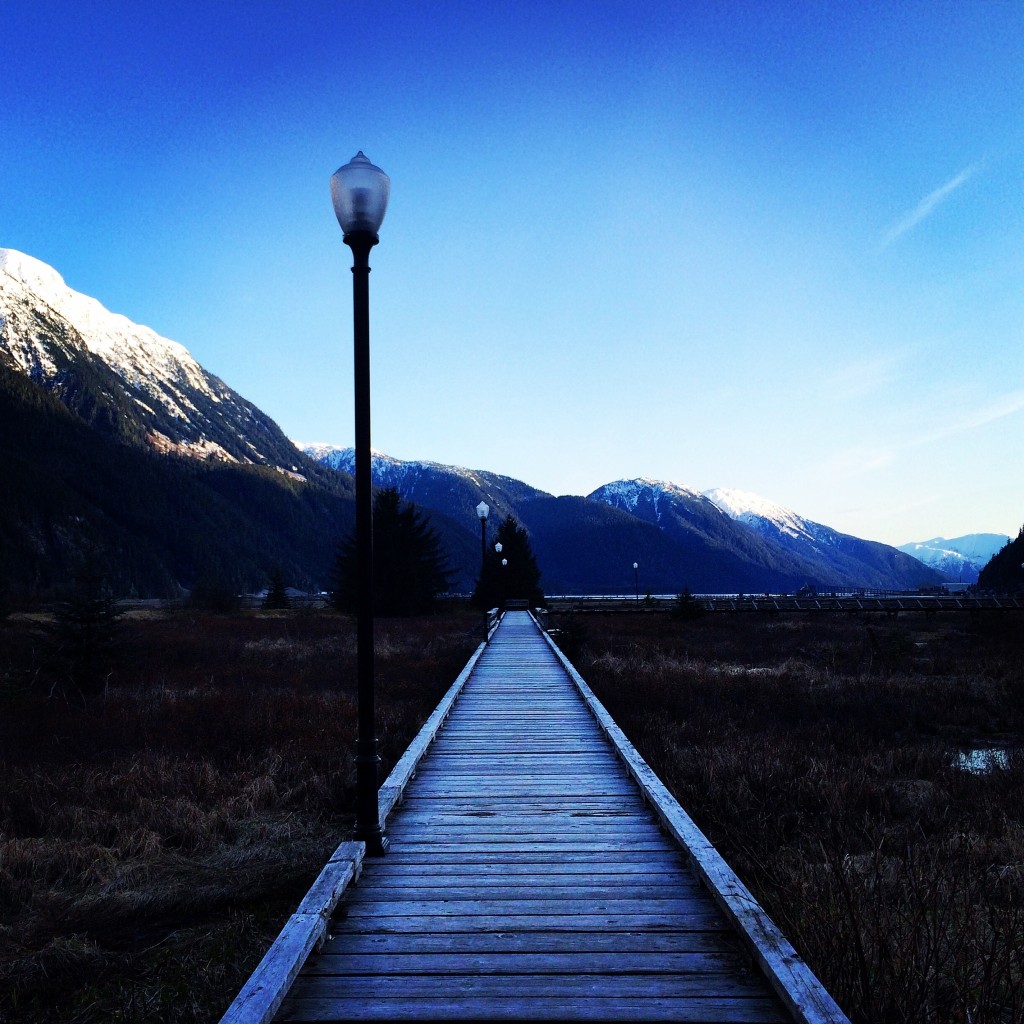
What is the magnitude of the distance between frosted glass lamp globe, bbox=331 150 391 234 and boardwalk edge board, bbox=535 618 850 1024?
15.3 feet

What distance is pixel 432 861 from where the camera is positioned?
449cm

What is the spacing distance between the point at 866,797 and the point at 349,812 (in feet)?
18.2

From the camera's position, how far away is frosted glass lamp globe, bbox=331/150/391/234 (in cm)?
477

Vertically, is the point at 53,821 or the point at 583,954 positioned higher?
the point at 583,954

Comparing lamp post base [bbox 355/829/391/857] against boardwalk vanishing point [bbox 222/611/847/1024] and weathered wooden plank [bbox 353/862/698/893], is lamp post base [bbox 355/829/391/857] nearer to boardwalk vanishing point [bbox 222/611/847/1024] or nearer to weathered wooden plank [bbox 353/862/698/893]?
boardwalk vanishing point [bbox 222/611/847/1024]

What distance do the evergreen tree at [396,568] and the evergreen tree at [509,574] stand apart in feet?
11.4

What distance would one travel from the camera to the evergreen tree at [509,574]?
140ft

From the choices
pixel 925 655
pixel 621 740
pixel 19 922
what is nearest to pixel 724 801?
pixel 621 740

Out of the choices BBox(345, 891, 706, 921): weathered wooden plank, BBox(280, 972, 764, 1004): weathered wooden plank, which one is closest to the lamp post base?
BBox(345, 891, 706, 921): weathered wooden plank

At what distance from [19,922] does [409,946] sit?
12.1 ft

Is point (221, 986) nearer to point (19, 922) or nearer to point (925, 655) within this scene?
point (19, 922)

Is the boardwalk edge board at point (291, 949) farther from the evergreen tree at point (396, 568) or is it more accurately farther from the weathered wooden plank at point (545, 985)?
the evergreen tree at point (396, 568)

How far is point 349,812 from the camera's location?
7.28 m

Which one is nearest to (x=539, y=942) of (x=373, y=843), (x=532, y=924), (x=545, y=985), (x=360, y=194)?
(x=532, y=924)
